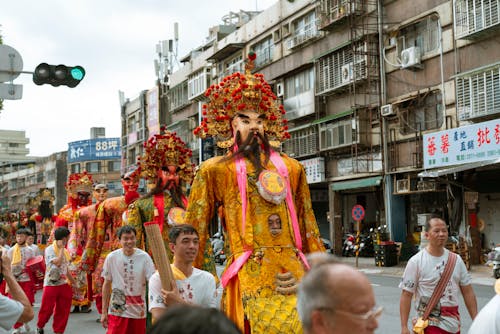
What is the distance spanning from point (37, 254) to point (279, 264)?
26.8ft

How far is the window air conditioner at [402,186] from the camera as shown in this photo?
25.8 m

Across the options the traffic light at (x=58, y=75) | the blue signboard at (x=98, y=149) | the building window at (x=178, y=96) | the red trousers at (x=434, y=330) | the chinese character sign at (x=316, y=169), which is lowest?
the red trousers at (x=434, y=330)

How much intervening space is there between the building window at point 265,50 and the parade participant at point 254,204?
96.2 ft

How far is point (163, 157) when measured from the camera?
8.89m

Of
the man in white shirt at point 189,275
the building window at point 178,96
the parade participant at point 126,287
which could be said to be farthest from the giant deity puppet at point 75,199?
the building window at point 178,96

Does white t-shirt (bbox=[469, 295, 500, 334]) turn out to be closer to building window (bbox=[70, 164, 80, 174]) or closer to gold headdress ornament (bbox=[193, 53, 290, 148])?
gold headdress ornament (bbox=[193, 53, 290, 148])

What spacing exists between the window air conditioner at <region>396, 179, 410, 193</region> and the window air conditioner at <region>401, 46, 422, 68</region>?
385 centimetres

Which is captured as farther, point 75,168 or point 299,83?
point 75,168

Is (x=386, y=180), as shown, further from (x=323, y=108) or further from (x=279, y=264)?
(x=279, y=264)

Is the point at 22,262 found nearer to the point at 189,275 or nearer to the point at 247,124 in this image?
the point at 247,124

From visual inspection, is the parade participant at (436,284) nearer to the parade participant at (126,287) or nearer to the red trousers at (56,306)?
the parade participant at (126,287)

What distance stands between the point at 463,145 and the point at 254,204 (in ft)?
55.5

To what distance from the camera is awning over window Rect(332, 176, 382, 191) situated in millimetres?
27578

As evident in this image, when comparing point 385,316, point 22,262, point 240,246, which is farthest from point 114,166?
point 240,246
